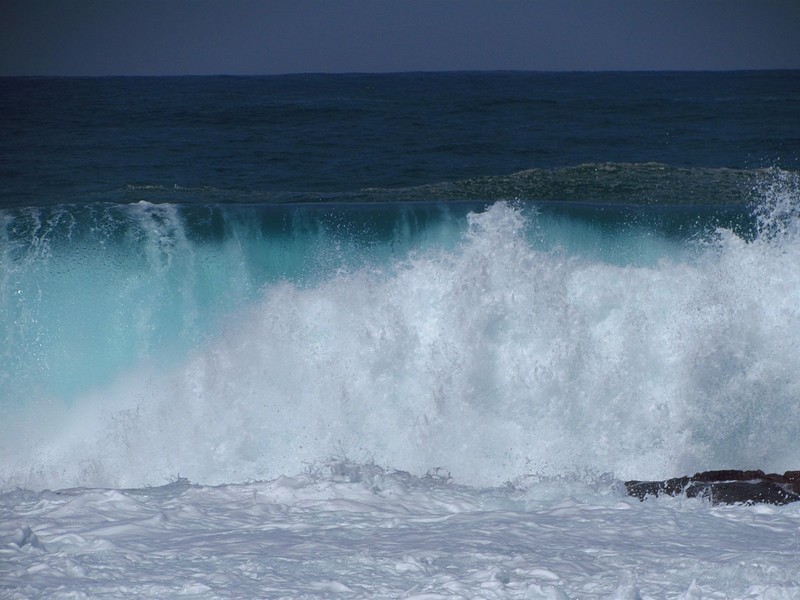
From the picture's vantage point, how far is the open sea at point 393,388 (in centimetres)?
488

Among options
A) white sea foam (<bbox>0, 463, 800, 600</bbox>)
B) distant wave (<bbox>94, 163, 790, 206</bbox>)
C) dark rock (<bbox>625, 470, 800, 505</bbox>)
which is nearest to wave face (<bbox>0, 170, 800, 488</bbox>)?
dark rock (<bbox>625, 470, 800, 505</bbox>)

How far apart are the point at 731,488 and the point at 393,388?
3625 millimetres

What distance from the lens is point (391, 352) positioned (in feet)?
29.1

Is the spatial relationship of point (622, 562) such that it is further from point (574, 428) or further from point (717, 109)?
point (717, 109)

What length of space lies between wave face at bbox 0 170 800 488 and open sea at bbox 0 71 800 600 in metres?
0.02

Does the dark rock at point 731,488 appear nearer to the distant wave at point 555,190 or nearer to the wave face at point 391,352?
A: the wave face at point 391,352

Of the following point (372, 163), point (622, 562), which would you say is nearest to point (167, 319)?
point (622, 562)

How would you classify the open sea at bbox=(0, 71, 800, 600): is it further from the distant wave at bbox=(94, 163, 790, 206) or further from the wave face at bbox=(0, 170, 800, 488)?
the distant wave at bbox=(94, 163, 790, 206)

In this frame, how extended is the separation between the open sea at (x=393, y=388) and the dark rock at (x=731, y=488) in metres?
0.20

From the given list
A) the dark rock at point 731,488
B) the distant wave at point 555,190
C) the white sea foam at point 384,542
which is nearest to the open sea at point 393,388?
the white sea foam at point 384,542

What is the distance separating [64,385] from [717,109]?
2324 cm

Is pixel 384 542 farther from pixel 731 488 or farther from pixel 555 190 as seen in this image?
pixel 555 190

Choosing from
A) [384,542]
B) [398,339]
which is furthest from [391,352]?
[384,542]

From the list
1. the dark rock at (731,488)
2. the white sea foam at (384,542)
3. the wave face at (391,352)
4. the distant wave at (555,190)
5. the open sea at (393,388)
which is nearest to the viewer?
the white sea foam at (384,542)
